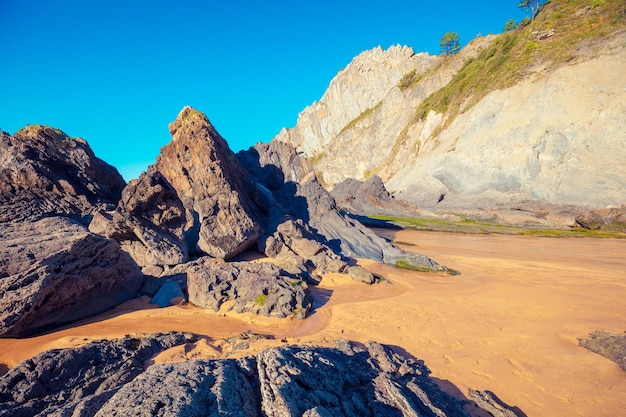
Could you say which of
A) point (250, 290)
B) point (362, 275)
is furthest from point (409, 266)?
point (250, 290)

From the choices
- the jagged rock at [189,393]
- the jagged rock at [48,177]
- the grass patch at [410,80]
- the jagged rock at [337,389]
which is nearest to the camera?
the jagged rock at [189,393]

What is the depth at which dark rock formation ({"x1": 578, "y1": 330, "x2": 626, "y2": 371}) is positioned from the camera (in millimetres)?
5806

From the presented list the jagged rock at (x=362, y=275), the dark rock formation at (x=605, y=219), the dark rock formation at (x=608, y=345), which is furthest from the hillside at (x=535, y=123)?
the dark rock formation at (x=608, y=345)

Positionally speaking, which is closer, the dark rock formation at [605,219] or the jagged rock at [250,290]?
the jagged rock at [250,290]

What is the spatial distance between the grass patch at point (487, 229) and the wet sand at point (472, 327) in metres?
12.5

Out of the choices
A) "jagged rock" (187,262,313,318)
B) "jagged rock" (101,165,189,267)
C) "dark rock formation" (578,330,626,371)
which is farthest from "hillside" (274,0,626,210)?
"jagged rock" (101,165,189,267)

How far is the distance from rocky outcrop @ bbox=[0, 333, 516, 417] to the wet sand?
87 cm

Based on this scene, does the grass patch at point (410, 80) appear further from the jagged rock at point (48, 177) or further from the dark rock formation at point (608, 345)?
the dark rock formation at point (608, 345)

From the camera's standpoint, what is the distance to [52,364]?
462 cm

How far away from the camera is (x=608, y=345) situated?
620 cm

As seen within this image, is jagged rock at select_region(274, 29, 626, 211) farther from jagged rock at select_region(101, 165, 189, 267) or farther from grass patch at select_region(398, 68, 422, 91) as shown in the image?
jagged rock at select_region(101, 165, 189, 267)

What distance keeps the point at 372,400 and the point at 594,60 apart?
45428mm

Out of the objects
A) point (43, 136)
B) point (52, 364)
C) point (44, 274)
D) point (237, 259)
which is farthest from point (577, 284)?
point (43, 136)

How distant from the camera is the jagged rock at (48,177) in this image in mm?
11789
